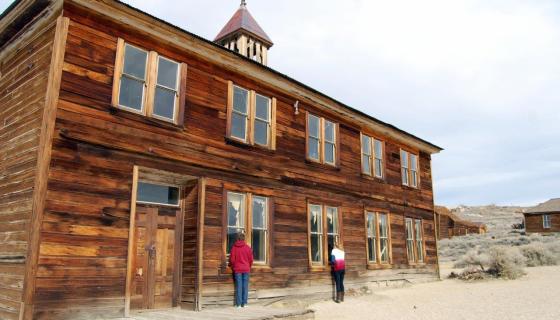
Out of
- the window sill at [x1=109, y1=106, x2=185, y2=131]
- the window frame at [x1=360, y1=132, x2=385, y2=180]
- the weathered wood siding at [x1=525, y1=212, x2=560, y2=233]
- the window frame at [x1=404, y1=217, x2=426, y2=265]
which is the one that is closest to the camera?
the window sill at [x1=109, y1=106, x2=185, y2=131]

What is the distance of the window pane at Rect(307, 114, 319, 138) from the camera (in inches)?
600

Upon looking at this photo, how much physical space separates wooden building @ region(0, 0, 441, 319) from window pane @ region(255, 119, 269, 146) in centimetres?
4

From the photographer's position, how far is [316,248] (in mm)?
14570

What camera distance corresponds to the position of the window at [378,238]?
1712 cm

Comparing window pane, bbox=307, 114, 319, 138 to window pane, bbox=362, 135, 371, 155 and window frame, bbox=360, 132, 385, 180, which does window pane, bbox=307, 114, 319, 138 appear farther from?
window pane, bbox=362, 135, 371, 155

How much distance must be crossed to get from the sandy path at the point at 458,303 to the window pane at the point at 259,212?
2.86m

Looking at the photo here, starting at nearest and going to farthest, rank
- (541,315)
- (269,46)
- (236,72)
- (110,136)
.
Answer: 1. (110,136)
2. (541,315)
3. (236,72)
4. (269,46)

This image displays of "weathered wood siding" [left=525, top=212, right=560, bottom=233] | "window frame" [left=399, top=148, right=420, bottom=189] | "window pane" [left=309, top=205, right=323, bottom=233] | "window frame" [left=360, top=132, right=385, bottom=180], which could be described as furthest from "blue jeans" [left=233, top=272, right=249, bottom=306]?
"weathered wood siding" [left=525, top=212, right=560, bottom=233]

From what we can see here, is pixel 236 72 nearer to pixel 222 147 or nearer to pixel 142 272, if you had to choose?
pixel 222 147

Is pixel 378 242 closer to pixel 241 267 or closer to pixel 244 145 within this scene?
pixel 244 145

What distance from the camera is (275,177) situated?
1333 centimetres

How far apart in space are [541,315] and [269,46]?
13.1 meters

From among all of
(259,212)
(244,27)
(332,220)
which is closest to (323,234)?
(332,220)

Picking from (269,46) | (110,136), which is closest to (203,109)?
(110,136)
